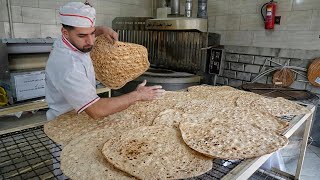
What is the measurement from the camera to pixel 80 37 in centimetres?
152

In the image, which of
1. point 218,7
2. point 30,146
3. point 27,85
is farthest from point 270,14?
point 30,146

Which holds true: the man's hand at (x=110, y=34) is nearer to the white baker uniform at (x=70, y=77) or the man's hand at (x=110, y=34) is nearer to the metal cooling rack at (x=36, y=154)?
the white baker uniform at (x=70, y=77)

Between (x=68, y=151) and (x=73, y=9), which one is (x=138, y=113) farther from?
(x=73, y=9)

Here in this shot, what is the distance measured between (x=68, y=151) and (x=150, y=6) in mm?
4389

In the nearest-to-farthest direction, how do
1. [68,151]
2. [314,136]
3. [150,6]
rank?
[68,151]
[314,136]
[150,6]

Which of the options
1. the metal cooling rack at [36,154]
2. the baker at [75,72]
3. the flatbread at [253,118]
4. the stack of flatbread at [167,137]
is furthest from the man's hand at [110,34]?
the flatbread at [253,118]

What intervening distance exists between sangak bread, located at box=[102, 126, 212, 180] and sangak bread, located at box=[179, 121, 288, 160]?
47 mm

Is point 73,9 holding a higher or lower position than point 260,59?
higher

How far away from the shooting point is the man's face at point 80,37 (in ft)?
4.91

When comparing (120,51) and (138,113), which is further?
(120,51)

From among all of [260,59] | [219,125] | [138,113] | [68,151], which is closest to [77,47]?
[138,113]

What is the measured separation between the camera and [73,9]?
148 cm

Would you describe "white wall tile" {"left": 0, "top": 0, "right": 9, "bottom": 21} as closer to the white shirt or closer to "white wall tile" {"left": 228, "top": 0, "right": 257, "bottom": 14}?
the white shirt

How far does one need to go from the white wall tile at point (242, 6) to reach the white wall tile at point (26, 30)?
292 cm
